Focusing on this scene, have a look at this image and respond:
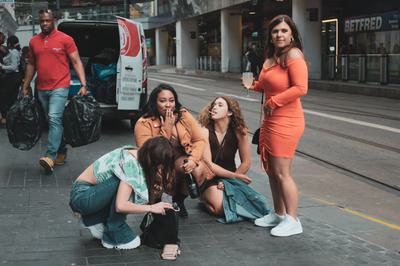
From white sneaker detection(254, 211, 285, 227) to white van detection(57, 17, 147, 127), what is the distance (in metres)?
5.71

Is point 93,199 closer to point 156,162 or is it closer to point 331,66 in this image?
point 156,162

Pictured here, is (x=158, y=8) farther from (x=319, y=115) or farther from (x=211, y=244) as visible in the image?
(x=211, y=244)

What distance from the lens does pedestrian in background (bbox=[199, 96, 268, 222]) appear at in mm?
5641

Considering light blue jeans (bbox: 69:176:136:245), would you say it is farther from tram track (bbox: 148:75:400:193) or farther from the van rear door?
the van rear door

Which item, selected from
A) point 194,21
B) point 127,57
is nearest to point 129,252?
point 127,57

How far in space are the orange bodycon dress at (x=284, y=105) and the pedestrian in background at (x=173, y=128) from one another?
0.60 metres

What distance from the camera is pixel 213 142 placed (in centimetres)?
591

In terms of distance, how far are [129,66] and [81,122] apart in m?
3.45

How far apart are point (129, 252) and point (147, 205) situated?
0.42 metres

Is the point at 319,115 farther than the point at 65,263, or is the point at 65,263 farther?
the point at 319,115

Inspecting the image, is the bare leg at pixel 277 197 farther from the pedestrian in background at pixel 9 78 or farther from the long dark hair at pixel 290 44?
the pedestrian in background at pixel 9 78

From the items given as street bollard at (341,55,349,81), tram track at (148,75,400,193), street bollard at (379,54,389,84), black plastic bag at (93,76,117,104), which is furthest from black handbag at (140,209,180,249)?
street bollard at (341,55,349,81)

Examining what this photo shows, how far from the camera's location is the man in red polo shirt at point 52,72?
7.65 metres

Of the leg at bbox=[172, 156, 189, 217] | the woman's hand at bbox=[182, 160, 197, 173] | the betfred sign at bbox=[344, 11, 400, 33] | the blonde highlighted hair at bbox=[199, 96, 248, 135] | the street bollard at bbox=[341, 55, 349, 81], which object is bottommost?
the leg at bbox=[172, 156, 189, 217]
